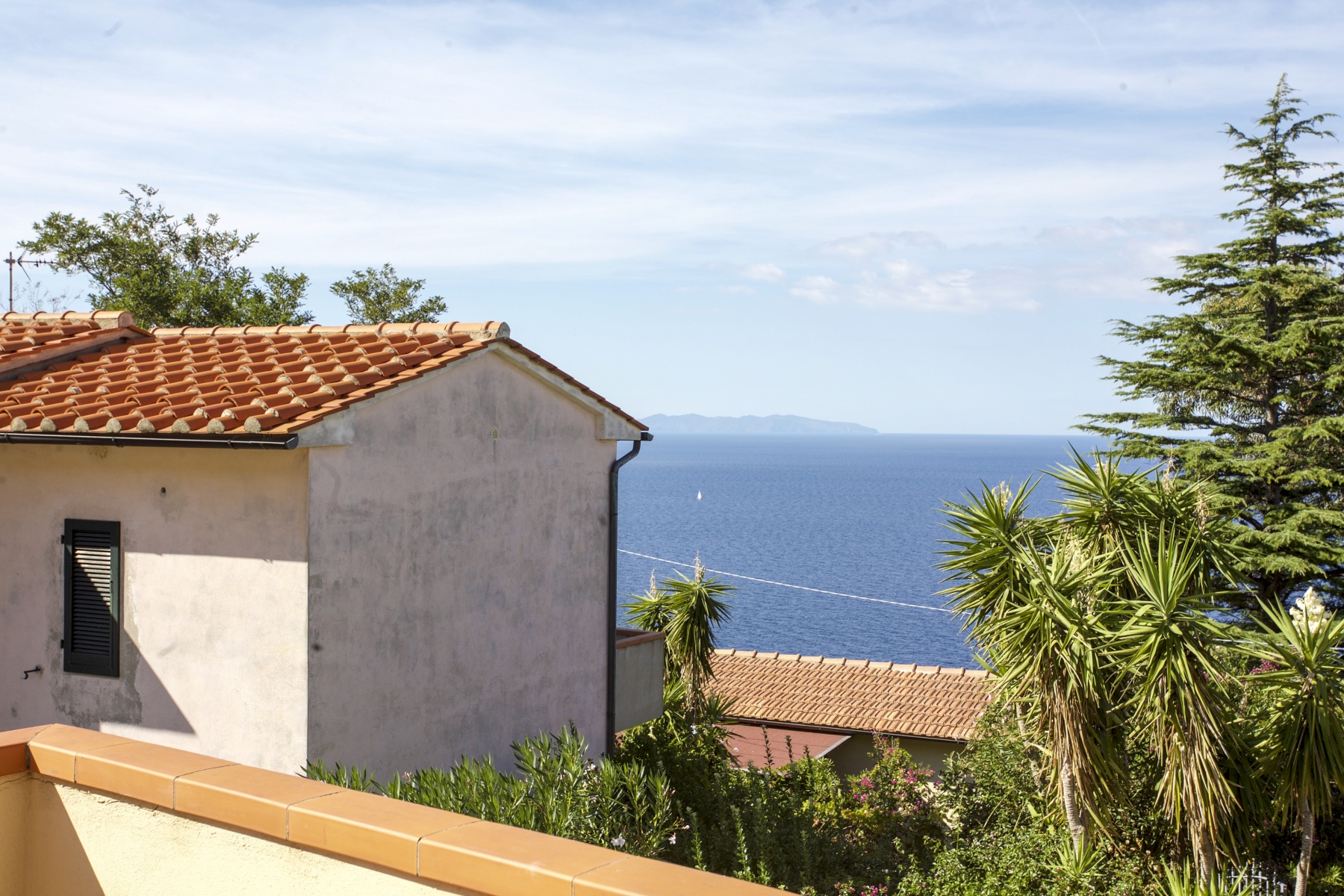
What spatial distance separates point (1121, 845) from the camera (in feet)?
38.6

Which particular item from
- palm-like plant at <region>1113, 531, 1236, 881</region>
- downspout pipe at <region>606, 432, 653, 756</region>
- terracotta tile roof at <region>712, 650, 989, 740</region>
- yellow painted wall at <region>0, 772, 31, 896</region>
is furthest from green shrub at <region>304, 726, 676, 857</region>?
terracotta tile roof at <region>712, 650, 989, 740</region>

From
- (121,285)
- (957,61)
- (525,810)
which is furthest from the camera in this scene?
(121,285)

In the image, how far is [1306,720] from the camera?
10.8 m

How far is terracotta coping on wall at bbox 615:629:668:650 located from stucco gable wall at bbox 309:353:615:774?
1.84 feet

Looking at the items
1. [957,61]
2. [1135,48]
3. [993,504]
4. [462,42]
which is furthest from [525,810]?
[1135,48]

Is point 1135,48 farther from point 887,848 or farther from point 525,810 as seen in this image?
point 525,810

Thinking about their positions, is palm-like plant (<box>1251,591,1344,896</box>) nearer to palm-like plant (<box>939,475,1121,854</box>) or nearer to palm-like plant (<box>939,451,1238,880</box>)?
palm-like plant (<box>939,451,1238,880</box>)

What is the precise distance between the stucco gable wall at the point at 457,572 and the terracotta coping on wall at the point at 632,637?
56 centimetres

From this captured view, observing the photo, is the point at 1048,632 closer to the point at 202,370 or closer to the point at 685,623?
the point at 685,623

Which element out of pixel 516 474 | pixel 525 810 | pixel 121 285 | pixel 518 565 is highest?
pixel 121 285

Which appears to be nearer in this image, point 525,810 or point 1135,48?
point 525,810

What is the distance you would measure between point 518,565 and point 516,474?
0.98 m

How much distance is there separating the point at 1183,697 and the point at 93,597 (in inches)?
404

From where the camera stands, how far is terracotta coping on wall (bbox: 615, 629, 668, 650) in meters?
13.3
